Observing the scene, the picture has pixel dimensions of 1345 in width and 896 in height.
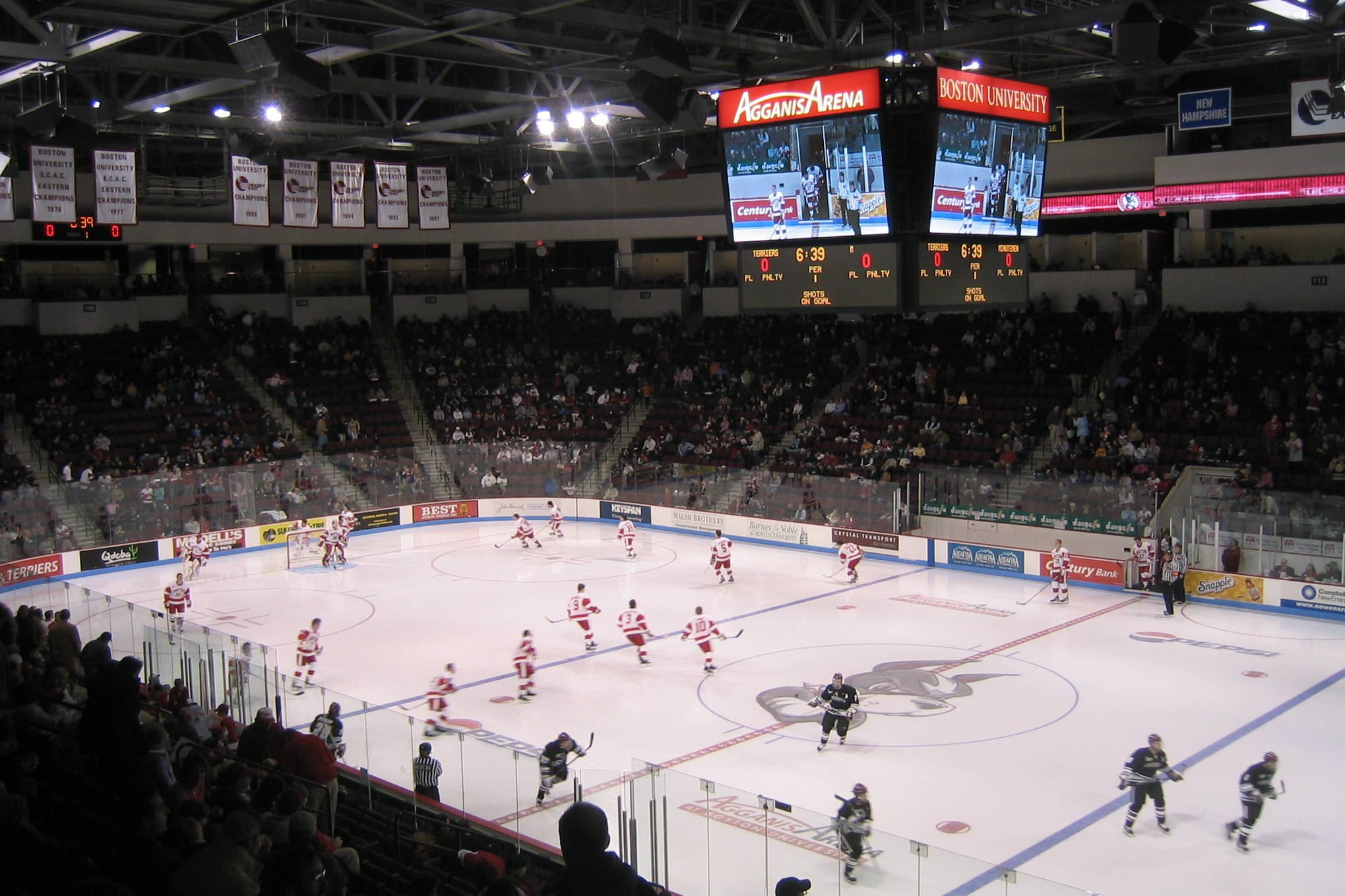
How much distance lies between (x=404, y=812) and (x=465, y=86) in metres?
19.0

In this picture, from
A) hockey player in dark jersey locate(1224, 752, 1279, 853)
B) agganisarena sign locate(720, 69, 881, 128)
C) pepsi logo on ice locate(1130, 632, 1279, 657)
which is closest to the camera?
hockey player in dark jersey locate(1224, 752, 1279, 853)

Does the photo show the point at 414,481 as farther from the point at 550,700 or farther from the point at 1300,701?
the point at 1300,701

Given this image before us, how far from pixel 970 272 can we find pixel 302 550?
61.4ft

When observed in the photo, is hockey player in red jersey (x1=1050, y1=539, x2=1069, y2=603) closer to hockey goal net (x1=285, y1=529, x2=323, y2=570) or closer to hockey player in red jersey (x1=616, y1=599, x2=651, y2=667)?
hockey player in red jersey (x1=616, y1=599, x2=651, y2=667)

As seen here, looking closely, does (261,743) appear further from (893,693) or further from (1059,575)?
(1059,575)

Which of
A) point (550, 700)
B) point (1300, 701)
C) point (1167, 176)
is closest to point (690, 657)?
point (550, 700)

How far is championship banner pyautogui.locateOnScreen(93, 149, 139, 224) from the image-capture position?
74.8 ft

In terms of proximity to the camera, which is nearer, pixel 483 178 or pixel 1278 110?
pixel 1278 110

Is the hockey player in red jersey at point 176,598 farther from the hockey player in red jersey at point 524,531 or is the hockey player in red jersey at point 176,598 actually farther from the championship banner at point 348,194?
the hockey player in red jersey at point 524,531

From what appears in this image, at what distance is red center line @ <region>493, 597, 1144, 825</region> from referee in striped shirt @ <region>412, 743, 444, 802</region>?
90cm

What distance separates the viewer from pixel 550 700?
56.2 ft

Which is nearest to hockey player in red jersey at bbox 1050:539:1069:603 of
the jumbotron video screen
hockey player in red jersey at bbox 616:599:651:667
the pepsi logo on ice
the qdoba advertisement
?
the pepsi logo on ice

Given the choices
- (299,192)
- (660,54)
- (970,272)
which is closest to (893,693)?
(970,272)

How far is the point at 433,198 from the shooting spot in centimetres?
2825
